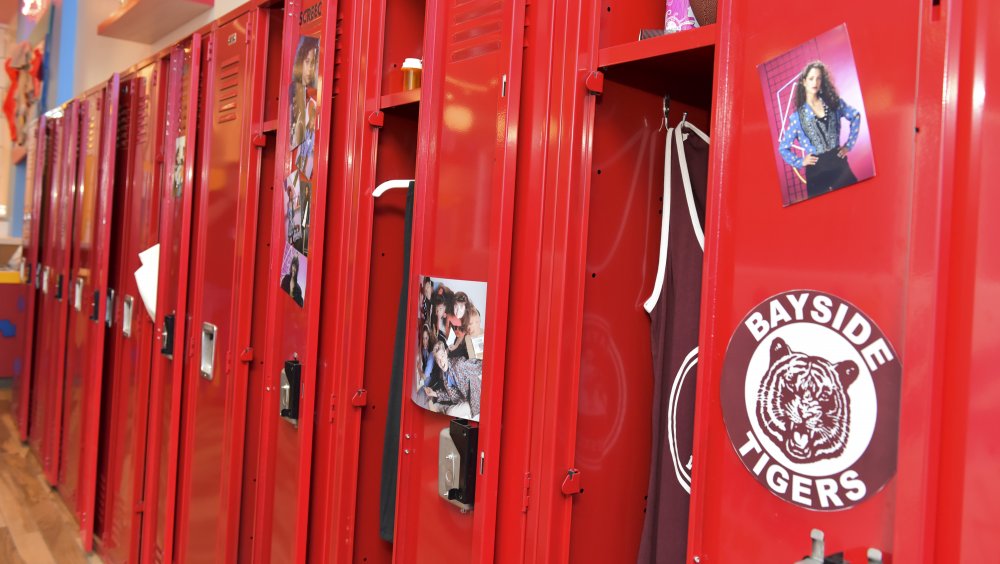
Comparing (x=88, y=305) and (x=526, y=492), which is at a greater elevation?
(x=88, y=305)

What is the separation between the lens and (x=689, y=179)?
1.60m

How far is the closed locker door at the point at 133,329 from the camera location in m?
3.73

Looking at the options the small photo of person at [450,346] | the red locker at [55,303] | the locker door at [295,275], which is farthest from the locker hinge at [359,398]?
the red locker at [55,303]

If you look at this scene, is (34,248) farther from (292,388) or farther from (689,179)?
(689,179)

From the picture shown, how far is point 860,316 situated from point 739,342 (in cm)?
19

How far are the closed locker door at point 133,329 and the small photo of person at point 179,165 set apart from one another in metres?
0.30

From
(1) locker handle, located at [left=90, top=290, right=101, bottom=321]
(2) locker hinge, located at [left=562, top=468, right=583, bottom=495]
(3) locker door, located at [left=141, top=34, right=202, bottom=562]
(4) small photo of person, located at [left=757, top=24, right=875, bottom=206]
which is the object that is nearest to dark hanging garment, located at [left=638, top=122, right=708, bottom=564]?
(2) locker hinge, located at [left=562, top=468, right=583, bottom=495]

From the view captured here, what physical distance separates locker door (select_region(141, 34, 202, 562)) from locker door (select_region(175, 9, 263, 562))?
0.05 metres

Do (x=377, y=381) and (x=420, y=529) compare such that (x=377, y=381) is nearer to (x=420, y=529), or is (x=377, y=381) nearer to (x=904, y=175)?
(x=420, y=529)

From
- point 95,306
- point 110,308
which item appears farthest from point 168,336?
point 95,306

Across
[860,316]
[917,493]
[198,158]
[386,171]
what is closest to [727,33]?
[860,316]

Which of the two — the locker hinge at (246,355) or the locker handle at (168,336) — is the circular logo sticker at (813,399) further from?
the locker handle at (168,336)

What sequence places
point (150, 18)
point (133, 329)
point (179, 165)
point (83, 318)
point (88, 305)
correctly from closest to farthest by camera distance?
point (179, 165) < point (133, 329) < point (88, 305) < point (83, 318) < point (150, 18)

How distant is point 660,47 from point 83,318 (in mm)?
4293
